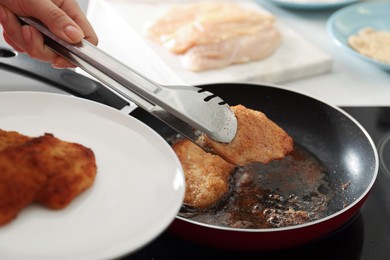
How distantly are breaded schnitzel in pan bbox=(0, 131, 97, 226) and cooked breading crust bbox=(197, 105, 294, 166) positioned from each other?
276 mm

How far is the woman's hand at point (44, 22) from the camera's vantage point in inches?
38.0

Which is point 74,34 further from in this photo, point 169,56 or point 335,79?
point 335,79

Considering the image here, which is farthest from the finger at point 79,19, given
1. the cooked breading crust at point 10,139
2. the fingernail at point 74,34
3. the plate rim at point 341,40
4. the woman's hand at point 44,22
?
the plate rim at point 341,40

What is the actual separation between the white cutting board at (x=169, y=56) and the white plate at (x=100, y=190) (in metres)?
0.77

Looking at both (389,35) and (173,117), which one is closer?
(173,117)

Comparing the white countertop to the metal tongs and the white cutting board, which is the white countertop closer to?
the white cutting board

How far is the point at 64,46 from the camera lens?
94 centimetres

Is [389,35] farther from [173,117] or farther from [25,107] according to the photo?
[25,107]

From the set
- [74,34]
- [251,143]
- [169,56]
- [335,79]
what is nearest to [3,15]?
[74,34]

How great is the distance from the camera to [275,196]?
43.6 inches

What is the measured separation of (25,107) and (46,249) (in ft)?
0.83

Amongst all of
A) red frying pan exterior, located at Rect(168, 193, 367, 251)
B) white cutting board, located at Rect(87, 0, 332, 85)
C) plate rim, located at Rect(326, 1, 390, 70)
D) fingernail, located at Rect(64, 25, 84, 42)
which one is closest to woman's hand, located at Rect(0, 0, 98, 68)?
fingernail, located at Rect(64, 25, 84, 42)

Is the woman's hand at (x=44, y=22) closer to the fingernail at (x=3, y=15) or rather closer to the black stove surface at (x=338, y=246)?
the fingernail at (x=3, y=15)

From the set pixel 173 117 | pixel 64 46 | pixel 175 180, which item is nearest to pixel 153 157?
pixel 175 180
